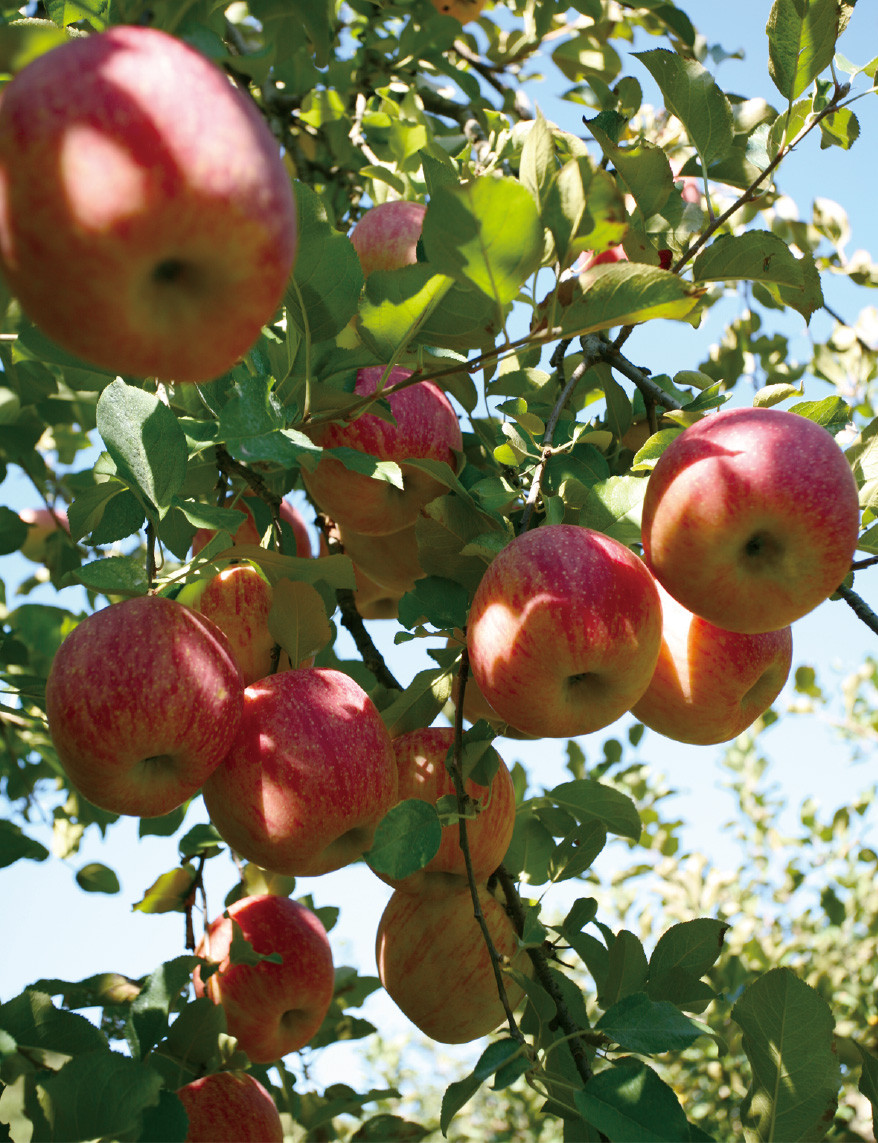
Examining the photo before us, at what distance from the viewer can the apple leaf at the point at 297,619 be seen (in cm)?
150

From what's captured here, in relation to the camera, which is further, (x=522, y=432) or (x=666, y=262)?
(x=666, y=262)

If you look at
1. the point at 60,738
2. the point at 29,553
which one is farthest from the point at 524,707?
the point at 29,553

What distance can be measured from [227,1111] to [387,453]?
4.03 feet

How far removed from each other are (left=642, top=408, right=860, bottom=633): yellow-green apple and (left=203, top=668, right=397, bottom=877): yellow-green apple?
545 mm

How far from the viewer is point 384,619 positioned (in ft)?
8.61

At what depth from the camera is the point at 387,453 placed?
1.67 metres

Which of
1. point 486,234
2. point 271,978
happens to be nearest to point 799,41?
point 486,234

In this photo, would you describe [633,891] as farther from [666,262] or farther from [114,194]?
[114,194]

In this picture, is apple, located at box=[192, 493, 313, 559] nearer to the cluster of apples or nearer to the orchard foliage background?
the orchard foliage background

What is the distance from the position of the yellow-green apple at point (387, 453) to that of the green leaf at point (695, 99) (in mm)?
618

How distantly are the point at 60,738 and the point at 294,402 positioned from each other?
0.59 metres

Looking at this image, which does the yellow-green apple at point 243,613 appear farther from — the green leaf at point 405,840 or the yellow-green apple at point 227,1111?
the yellow-green apple at point 227,1111

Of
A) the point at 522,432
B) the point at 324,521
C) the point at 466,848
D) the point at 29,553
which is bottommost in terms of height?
the point at 29,553

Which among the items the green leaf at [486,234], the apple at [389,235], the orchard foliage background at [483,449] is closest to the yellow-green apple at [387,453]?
the orchard foliage background at [483,449]
